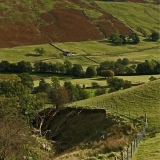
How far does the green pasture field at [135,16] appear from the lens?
172m

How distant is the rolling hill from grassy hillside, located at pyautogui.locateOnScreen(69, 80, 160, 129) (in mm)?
87650

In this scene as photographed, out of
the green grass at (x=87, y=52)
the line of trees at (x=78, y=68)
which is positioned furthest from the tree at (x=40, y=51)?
the line of trees at (x=78, y=68)

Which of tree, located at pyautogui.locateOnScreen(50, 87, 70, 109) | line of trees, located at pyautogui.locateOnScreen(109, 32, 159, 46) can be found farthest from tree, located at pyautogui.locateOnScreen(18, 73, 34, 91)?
line of trees, located at pyautogui.locateOnScreen(109, 32, 159, 46)

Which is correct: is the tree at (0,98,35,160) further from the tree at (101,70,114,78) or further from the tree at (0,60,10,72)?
the tree at (0,60,10,72)

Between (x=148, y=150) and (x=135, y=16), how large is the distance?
16751cm

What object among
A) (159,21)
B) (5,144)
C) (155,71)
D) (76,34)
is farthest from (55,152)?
(159,21)

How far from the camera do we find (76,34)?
14525 cm

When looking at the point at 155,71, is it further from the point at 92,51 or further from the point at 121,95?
the point at 121,95

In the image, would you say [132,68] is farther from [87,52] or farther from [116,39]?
[116,39]

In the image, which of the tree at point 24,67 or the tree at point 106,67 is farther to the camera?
the tree at point 24,67

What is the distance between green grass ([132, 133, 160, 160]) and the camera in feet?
78.6

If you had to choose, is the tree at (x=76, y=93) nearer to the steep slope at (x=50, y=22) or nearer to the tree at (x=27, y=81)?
the tree at (x=27, y=81)

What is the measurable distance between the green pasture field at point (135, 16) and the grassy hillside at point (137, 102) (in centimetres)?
12324

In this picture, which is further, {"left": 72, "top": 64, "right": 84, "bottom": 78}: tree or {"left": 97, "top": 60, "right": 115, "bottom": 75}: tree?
{"left": 97, "top": 60, "right": 115, "bottom": 75}: tree
